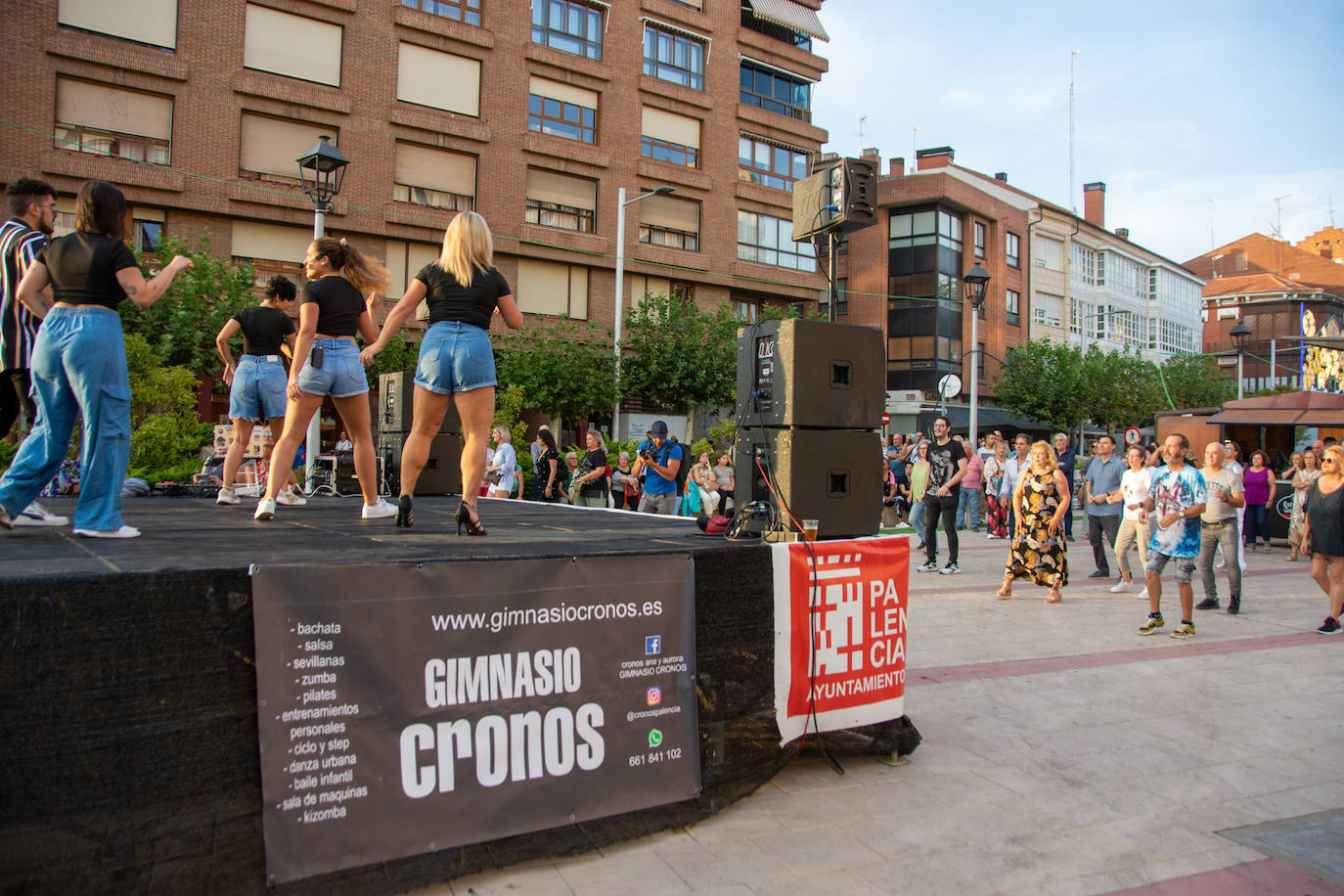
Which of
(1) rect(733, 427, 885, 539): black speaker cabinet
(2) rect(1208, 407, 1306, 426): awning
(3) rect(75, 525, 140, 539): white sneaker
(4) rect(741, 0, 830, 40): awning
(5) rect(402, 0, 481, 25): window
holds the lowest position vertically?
(3) rect(75, 525, 140, 539): white sneaker

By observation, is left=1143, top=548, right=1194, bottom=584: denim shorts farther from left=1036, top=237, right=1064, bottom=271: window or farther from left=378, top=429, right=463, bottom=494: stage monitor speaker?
left=1036, top=237, right=1064, bottom=271: window

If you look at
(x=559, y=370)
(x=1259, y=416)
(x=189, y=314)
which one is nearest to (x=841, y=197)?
(x=1259, y=416)

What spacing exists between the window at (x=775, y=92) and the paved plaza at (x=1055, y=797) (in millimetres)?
30188

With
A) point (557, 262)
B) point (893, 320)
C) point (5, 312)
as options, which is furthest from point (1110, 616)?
point (893, 320)

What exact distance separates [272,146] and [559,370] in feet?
32.8

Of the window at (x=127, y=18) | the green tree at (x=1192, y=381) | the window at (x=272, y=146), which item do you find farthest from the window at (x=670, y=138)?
the green tree at (x=1192, y=381)

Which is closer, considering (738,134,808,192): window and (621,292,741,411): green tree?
(621,292,741,411): green tree

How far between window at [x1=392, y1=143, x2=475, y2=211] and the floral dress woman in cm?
2053

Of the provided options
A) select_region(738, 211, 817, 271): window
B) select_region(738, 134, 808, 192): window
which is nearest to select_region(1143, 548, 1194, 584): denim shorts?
select_region(738, 211, 817, 271): window

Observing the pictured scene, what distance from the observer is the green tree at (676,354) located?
2777cm

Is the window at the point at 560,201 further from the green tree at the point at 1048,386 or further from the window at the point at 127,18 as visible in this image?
the green tree at the point at 1048,386

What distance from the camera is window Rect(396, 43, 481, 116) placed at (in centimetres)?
2503

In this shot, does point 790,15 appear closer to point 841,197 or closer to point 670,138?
point 670,138

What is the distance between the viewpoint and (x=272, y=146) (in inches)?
912
